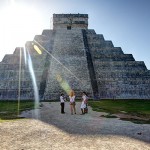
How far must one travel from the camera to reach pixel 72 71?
4762cm

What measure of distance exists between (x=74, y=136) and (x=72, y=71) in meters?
32.5

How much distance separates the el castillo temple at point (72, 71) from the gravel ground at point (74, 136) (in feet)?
73.0

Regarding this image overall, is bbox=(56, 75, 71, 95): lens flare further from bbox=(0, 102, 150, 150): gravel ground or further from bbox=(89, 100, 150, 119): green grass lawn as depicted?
bbox=(0, 102, 150, 150): gravel ground

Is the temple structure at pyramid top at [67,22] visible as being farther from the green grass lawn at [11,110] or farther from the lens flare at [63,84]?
the green grass lawn at [11,110]

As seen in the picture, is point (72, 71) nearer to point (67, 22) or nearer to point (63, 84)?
point (63, 84)

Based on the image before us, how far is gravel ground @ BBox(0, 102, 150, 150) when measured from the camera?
43.7 feet

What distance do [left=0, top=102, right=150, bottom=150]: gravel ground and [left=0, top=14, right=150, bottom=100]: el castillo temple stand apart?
22.2m

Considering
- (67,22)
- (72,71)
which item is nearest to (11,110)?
(72,71)

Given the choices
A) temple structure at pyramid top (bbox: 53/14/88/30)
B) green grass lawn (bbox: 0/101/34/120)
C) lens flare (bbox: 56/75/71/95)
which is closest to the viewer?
green grass lawn (bbox: 0/101/34/120)

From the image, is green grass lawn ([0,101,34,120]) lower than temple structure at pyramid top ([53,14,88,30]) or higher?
lower

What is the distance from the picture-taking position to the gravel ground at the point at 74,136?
13320 mm

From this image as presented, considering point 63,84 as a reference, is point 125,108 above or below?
below

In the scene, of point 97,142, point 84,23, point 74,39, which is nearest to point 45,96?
point 74,39

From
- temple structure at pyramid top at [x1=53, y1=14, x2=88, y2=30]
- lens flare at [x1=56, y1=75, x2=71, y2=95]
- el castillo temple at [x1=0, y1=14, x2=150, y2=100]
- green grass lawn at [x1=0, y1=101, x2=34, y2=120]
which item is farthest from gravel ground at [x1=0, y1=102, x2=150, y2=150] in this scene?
temple structure at pyramid top at [x1=53, y1=14, x2=88, y2=30]
